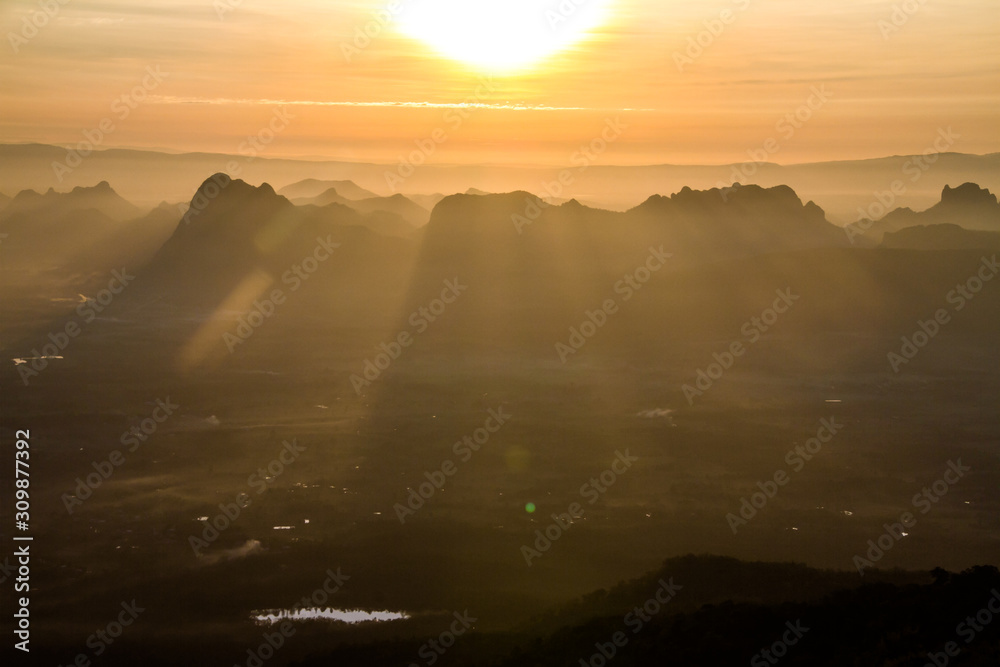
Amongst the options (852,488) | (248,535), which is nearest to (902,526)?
(852,488)

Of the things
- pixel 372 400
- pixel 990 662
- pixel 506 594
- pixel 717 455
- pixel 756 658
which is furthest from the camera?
pixel 372 400

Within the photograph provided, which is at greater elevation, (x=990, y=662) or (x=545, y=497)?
(x=990, y=662)

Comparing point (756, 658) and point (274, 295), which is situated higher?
point (756, 658)

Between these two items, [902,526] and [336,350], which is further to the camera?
[336,350]

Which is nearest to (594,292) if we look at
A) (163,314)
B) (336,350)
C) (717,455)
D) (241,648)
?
(336,350)

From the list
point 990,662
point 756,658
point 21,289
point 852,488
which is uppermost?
point 990,662

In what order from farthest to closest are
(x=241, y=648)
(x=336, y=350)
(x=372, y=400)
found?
1. (x=336, y=350)
2. (x=372, y=400)
3. (x=241, y=648)

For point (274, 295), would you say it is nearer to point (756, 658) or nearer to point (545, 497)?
point (545, 497)

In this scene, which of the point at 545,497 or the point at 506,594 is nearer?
the point at 506,594

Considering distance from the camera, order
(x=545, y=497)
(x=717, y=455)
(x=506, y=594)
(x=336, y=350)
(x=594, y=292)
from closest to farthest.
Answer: (x=506, y=594), (x=545, y=497), (x=717, y=455), (x=336, y=350), (x=594, y=292)
